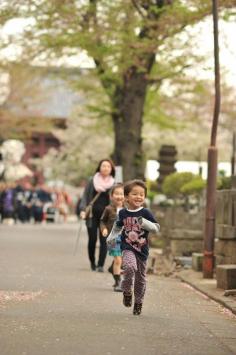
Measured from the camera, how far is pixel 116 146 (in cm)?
2850

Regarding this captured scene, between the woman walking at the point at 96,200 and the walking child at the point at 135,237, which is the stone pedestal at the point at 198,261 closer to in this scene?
the woman walking at the point at 96,200

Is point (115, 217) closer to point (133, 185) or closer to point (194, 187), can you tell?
point (133, 185)

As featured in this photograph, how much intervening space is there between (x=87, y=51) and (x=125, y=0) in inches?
63.4

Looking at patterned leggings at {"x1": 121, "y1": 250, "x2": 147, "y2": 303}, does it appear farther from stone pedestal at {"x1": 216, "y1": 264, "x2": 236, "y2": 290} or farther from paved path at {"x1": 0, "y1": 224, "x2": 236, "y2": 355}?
stone pedestal at {"x1": 216, "y1": 264, "x2": 236, "y2": 290}

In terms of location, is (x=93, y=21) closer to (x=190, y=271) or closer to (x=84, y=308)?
(x=190, y=271)

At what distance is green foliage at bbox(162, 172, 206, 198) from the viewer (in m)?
22.1

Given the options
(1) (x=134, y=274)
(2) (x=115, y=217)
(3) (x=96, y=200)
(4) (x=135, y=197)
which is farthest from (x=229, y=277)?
(3) (x=96, y=200)

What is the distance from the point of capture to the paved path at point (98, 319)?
26.1 ft

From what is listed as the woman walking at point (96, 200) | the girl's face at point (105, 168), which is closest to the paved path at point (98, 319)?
the woman walking at point (96, 200)

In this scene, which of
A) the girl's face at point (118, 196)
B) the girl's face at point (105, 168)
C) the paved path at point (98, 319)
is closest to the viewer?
the paved path at point (98, 319)

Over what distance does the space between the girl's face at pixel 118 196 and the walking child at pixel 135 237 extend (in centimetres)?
347

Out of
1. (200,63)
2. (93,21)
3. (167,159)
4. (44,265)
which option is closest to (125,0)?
(93,21)

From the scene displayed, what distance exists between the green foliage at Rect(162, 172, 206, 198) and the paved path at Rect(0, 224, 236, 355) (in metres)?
6.53

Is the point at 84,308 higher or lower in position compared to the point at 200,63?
lower
